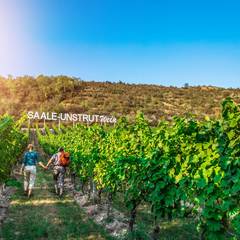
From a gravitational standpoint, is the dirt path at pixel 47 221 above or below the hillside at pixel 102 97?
below

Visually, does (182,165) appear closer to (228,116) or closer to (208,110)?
(228,116)

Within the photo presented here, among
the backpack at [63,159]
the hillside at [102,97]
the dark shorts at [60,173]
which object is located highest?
the hillside at [102,97]

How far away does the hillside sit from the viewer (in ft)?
307

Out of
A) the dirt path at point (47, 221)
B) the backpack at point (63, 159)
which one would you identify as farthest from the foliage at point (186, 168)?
the backpack at point (63, 159)

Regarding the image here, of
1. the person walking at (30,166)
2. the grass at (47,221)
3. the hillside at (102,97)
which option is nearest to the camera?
the grass at (47,221)

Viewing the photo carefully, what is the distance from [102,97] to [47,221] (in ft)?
300

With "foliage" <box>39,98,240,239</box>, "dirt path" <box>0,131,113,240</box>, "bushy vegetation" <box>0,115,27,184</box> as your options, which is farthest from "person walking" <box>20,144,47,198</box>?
"foliage" <box>39,98,240,239</box>

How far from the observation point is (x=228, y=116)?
276 inches

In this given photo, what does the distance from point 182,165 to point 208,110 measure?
2965 inches

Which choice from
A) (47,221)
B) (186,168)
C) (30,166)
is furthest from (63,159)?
(186,168)

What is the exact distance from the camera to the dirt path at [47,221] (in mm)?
11805

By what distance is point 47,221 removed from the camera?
1334cm

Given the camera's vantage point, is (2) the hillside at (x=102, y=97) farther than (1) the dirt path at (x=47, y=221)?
Yes

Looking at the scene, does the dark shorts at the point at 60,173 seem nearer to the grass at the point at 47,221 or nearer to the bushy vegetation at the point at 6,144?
the grass at the point at 47,221
